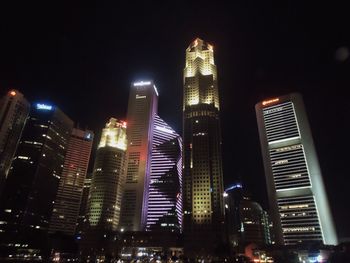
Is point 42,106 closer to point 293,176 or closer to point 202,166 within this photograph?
point 202,166

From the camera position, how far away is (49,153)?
7382 inches

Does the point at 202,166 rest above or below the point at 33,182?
above

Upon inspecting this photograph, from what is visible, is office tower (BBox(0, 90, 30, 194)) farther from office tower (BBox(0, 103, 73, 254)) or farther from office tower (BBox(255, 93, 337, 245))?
office tower (BBox(255, 93, 337, 245))

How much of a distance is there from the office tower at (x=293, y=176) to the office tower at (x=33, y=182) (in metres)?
135

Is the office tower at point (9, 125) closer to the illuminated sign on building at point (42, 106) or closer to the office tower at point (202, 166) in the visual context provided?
the illuminated sign on building at point (42, 106)

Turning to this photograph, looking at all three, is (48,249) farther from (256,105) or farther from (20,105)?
(256,105)

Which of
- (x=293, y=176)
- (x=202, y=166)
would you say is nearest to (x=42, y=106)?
(x=202, y=166)

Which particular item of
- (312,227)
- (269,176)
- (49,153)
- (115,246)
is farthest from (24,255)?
(312,227)

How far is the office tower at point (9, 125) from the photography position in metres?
174

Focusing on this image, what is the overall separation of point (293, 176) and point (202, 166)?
50.3 m

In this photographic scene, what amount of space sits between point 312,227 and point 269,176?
32.3 metres

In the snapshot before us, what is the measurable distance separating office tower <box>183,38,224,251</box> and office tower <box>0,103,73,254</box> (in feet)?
288

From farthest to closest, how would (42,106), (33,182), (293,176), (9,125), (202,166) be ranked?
(42,106) → (9,125) → (33,182) → (202,166) → (293,176)

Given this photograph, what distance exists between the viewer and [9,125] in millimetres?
177625
